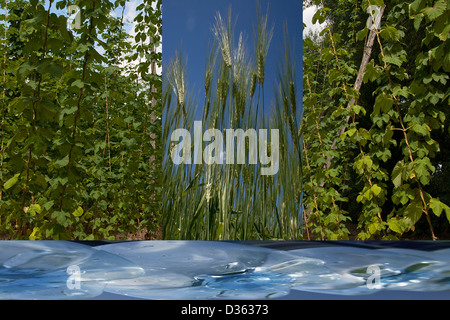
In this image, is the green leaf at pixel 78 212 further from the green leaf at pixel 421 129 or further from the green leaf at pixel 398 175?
the green leaf at pixel 421 129

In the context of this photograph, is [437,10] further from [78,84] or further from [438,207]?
[78,84]

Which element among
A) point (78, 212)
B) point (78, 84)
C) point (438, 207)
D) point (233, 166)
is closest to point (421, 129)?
point (438, 207)

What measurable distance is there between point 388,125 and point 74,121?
6.63 ft

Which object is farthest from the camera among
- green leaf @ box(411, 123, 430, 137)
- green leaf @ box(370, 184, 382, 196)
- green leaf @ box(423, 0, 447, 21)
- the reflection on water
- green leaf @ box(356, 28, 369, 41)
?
green leaf @ box(370, 184, 382, 196)

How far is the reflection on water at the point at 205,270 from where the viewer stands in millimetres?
1648

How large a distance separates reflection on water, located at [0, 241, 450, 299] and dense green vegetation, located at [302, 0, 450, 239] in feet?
1.46

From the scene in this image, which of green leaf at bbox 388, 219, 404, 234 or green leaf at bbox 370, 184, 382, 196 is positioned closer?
green leaf at bbox 388, 219, 404, 234

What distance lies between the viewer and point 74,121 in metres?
2.36

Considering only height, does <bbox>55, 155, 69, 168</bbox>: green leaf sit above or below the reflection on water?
above

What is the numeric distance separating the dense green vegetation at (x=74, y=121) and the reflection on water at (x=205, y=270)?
1.07ft

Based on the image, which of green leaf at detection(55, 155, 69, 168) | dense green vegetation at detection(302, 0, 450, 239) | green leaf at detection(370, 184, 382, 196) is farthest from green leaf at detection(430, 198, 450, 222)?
green leaf at detection(55, 155, 69, 168)

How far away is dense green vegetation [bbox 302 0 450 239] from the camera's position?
2.46 metres

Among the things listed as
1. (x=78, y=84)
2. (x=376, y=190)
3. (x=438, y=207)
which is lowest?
(x=438, y=207)

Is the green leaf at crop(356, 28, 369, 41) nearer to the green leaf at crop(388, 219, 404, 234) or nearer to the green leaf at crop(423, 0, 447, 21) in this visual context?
the green leaf at crop(423, 0, 447, 21)
